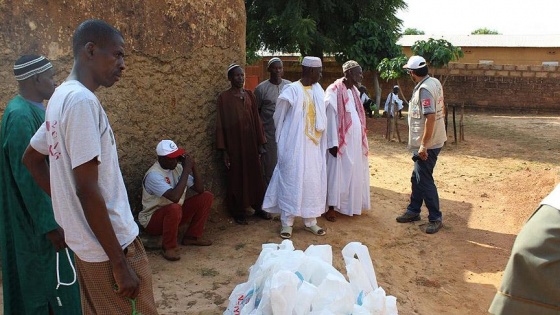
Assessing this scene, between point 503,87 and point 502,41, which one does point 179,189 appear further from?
point 502,41

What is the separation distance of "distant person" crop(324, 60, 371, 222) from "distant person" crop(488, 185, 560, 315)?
3.97 m

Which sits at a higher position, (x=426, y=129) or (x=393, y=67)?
(x=393, y=67)

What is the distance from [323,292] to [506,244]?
12.5 ft

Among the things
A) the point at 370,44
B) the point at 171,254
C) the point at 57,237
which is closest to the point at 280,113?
the point at 171,254

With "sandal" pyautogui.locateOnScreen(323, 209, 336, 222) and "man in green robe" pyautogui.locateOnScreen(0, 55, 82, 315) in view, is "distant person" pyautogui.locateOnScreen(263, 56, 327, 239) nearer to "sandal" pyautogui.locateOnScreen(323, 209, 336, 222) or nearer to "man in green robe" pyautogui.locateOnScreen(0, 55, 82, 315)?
"sandal" pyautogui.locateOnScreen(323, 209, 336, 222)

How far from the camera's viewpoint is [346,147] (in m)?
5.58

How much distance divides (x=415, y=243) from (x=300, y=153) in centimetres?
160

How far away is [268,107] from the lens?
5.95m

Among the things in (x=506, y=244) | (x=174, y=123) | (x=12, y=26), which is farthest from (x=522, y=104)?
(x=12, y=26)

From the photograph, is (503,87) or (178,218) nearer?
(178,218)

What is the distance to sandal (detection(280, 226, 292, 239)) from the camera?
4.98 metres

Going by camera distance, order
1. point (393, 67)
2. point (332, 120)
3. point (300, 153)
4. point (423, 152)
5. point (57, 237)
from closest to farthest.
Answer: point (57, 237) < point (300, 153) < point (423, 152) < point (332, 120) < point (393, 67)

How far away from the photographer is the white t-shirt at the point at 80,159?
70.4 inches

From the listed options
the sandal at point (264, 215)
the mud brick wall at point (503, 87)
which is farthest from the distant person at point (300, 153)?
the mud brick wall at point (503, 87)
